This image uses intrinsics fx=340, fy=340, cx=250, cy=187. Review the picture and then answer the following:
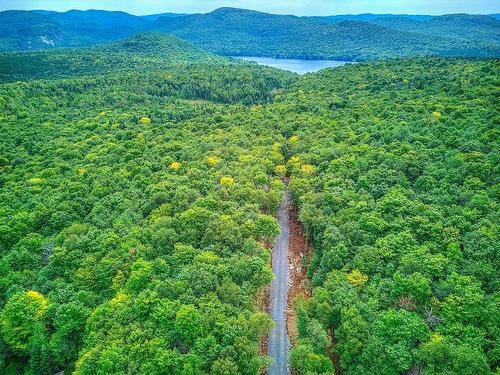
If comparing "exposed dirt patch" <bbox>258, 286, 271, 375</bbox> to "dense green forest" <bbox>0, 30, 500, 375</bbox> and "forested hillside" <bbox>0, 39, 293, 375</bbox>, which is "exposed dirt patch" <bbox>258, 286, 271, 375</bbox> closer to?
"dense green forest" <bbox>0, 30, 500, 375</bbox>

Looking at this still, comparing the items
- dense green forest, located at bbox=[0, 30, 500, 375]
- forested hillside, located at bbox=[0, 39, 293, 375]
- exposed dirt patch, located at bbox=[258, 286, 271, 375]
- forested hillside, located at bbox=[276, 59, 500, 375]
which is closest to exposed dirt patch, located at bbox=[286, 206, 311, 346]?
forested hillside, located at bbox=[276, 59, 500, 375]

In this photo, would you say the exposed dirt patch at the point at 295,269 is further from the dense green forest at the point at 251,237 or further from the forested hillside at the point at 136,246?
the forested hillside at the point at 136,246

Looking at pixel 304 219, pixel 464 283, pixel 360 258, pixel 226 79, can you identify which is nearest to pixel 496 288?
pixel 464 283

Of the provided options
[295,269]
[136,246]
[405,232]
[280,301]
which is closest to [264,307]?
[280,301]

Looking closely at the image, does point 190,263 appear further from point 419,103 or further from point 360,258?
point 419,103

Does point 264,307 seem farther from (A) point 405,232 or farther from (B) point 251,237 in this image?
(A) point 405,232

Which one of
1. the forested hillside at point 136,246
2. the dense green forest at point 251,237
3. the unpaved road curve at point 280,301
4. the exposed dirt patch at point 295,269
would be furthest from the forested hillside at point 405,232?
the forested hillside at point 136,246
